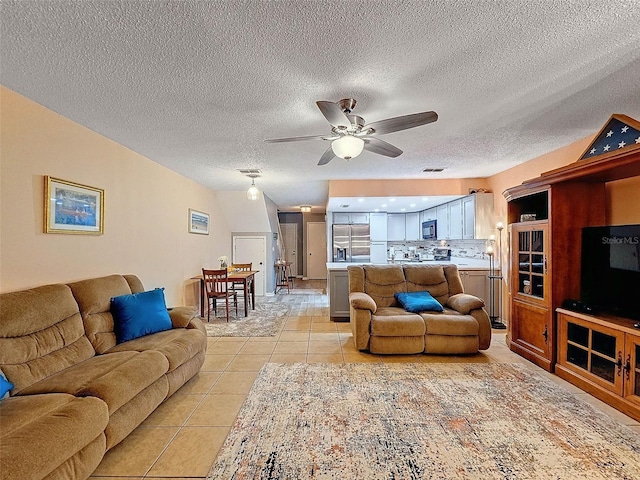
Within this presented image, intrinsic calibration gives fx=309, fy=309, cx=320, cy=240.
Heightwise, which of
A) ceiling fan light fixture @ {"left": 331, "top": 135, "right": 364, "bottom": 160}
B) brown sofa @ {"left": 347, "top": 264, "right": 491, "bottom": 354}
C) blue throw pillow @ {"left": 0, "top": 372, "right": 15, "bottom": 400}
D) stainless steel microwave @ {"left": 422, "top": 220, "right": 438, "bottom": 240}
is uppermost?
ceiling fan light fixture @ {"left": 331, "top": 135, "right": 364, "bottom": 160}

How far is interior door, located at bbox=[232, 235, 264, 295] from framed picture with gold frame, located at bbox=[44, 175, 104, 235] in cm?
457

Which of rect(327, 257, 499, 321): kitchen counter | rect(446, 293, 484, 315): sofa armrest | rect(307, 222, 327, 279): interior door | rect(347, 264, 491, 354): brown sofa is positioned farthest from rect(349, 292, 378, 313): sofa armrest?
rect(307, 222, 327, 279): interior door

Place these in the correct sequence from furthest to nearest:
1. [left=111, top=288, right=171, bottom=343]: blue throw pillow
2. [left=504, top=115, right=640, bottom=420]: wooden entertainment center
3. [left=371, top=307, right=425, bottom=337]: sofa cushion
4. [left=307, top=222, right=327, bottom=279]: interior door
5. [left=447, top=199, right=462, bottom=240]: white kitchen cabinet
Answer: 1. [left=307, top=222, right=327, bottom=279]: interior door
2. [left=447, top=199, right=462, bottom=240]: white kitchen cabinet
3. [left=371, top=307, right=425, bottom=337]: sofa cushion
4. [left=111, top=288, right=171, bottom=343]: blue throw pillow
5. [left=504, top=115, right=640, bottom=420]: wooden entertainment center

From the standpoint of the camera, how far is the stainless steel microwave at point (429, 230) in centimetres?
654

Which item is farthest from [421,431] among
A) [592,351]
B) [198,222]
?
[198,222]

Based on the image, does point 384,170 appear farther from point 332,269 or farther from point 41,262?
point 41,262

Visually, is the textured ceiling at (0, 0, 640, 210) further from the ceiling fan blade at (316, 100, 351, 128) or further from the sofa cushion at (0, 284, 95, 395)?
the sofa cushion at (0, 284, 95, 395)

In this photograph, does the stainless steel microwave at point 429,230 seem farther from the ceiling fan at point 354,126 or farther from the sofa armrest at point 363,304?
the ceiling fan at point 354,126

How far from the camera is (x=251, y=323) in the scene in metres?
5.00

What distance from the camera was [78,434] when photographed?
1.56m

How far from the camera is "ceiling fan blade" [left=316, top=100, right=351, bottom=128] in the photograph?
6.34 feet

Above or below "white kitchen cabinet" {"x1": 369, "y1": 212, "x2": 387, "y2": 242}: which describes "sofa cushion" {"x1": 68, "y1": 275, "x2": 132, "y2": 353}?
below

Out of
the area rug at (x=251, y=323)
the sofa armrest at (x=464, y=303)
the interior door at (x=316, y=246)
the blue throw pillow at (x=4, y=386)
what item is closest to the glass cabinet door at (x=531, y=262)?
the sofa armrest at (x=464, y=303)

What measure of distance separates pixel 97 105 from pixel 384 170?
3.61 meters
